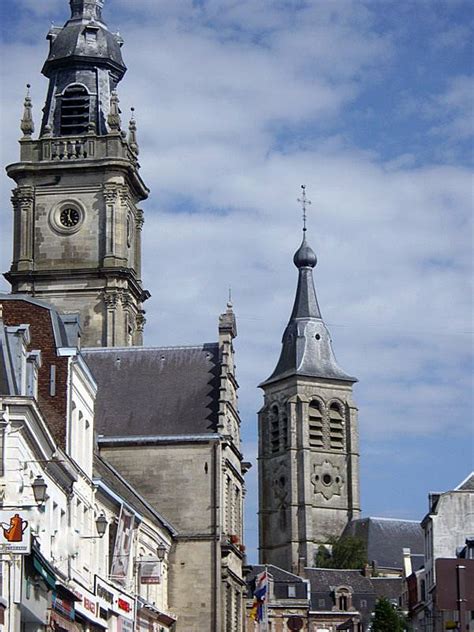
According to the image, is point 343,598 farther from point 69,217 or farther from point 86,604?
point 86,604

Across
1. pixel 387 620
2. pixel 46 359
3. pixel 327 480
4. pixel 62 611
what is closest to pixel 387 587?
pixel 327 480

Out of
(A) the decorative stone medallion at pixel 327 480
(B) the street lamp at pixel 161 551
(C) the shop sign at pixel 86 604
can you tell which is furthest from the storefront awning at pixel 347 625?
(C) the shop sign at pixel 86 604

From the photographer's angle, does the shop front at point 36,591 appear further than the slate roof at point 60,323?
No

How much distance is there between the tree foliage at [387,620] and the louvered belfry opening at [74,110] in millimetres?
32852

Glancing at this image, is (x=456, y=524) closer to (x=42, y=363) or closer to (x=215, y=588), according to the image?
(x=215, y=588)

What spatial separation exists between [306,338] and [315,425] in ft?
29.7

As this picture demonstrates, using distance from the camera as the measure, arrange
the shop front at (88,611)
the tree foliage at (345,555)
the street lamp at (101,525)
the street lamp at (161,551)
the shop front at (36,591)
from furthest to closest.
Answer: the tree foliage at (345,555) → the street lamp at (161,551) → the street lamp at (101,525) → the shop front at (88,611) → the shop front at (36,591)

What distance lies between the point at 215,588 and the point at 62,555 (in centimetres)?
2254

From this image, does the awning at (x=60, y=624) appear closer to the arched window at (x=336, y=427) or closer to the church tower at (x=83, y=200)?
the church tower at (x=83, y=200)

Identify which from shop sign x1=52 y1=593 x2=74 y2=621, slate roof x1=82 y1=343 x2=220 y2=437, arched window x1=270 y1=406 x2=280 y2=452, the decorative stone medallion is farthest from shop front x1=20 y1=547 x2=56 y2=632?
arched window x1=270 y1=406 x2=280 y2=452

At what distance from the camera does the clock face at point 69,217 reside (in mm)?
72062

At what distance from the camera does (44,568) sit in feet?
109

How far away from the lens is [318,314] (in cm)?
15775

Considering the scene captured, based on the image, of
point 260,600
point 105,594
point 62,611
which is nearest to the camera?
point 62,611
